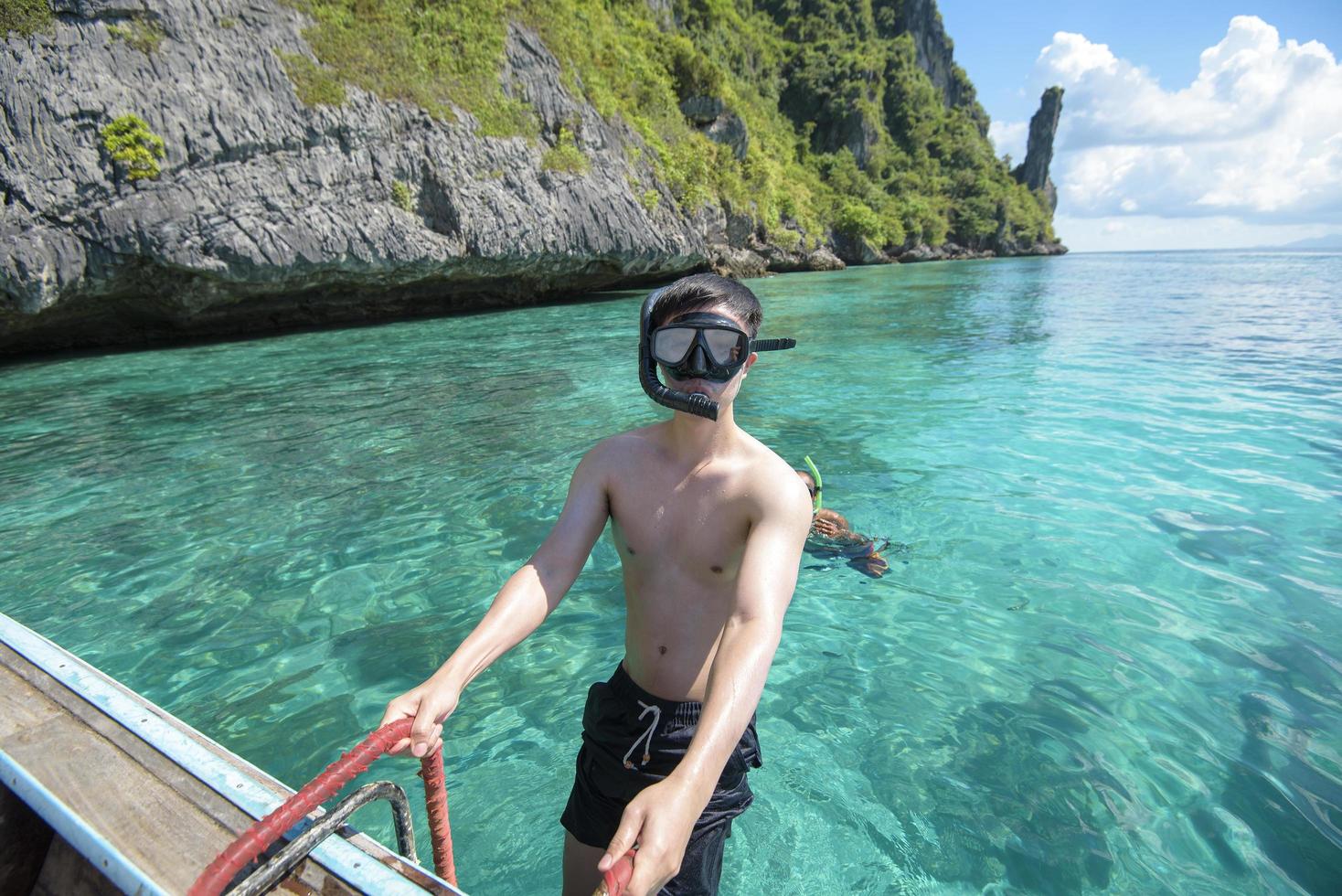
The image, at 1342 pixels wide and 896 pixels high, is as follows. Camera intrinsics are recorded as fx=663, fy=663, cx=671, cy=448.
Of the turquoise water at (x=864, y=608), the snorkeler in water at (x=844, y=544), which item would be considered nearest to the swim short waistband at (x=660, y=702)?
the turquoise water at (x=864, y=608)

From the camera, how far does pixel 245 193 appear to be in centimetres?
1478

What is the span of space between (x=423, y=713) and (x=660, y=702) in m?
0.72

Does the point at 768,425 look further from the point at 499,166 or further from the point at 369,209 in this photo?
the point at 499,166

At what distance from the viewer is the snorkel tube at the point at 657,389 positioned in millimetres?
1546

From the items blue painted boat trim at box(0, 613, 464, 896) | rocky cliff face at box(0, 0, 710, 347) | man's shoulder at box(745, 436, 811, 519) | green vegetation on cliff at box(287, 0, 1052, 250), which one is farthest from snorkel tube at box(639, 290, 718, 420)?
green vegetation on cliff at box(287, 0, 1052, 250)

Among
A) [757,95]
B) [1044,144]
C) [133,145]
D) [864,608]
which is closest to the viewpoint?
[864,608]

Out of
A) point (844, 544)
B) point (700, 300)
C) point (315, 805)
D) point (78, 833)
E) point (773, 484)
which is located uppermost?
point (700, 300)

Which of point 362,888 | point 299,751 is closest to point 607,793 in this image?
point 362,888

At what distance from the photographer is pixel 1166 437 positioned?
7.27 meters

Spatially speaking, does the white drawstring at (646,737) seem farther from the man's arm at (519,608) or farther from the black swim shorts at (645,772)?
the man's arm at (519,608)

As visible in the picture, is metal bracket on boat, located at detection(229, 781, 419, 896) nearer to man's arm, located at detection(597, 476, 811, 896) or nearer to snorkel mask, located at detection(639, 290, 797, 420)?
man's arm, located at detection(597, 476, 811, 896)

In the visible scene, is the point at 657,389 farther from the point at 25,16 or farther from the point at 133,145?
the point at 25,16

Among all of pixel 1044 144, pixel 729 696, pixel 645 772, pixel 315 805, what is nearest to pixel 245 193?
pixel 645 772

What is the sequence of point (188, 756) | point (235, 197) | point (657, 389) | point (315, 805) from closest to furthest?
point (315, 805) → point (188, 756) → point (657, 389) → point (235, 197)
